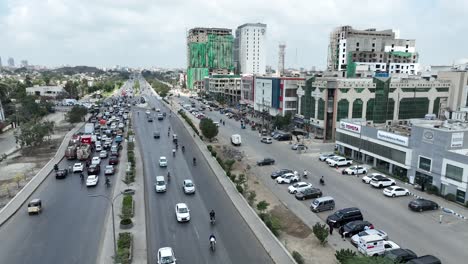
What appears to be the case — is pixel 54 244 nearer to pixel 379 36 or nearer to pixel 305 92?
pixel 305 92

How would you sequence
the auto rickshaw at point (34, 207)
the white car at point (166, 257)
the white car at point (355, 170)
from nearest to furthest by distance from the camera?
the white car at point (166, 257)
the auto rickshaw at point (34, 207)
the white car at point (355, 170)

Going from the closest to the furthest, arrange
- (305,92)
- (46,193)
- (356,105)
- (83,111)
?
(46,193)
(356,105)
(305,92)
(83,111)

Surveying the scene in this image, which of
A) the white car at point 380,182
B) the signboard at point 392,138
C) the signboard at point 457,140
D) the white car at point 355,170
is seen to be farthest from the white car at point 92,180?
the signboard at point 457,140

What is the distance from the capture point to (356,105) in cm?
5919

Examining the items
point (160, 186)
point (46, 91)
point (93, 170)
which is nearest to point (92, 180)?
point (93, 170)

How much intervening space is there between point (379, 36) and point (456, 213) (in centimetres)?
11041

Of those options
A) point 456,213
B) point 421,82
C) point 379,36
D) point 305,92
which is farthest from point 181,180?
point 379,36

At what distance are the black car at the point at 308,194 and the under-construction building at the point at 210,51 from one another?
154m

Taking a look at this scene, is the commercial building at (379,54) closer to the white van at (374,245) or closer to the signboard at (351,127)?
the signboard at (351,127)

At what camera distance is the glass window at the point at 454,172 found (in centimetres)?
3119

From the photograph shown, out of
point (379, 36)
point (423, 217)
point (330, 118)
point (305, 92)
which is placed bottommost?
point (423, 217)

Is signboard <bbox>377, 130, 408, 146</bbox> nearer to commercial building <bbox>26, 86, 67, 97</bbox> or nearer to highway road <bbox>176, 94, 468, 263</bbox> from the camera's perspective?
highway road <bbox>176, 94, 468, 263</bbox>

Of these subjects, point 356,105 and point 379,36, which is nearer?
point 356,105

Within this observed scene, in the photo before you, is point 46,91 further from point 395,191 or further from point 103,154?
point 395,191
